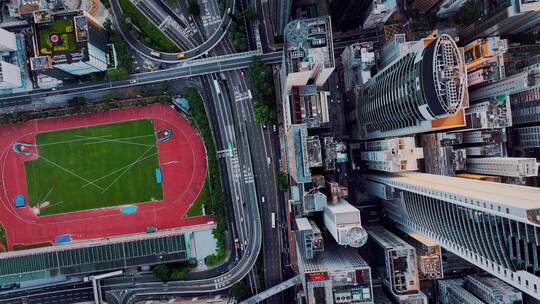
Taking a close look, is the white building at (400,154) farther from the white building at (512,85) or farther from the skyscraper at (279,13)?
the skyscraper at (279,13)

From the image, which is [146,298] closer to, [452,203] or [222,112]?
[222,112]

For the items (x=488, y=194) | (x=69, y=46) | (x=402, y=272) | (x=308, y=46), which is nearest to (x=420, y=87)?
(x=488, y=194)

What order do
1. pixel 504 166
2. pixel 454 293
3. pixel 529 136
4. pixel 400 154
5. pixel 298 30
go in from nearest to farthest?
pixel 298 30, pixel 400 154, pixel 504 166, pixel 529 136, pixel 454 293

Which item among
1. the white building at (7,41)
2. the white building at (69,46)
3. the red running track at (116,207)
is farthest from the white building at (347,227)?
the white building at (7,41)

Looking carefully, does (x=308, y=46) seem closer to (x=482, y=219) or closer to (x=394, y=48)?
(x=394, y=48)

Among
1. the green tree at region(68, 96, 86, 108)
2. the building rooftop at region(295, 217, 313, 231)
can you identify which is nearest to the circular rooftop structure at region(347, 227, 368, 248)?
the building rooftop at region(295, 217, 313, 231)

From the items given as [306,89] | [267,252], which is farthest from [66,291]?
[306,89]

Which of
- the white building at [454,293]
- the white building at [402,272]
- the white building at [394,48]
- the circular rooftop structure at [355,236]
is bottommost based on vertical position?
the white building at [454,293]
